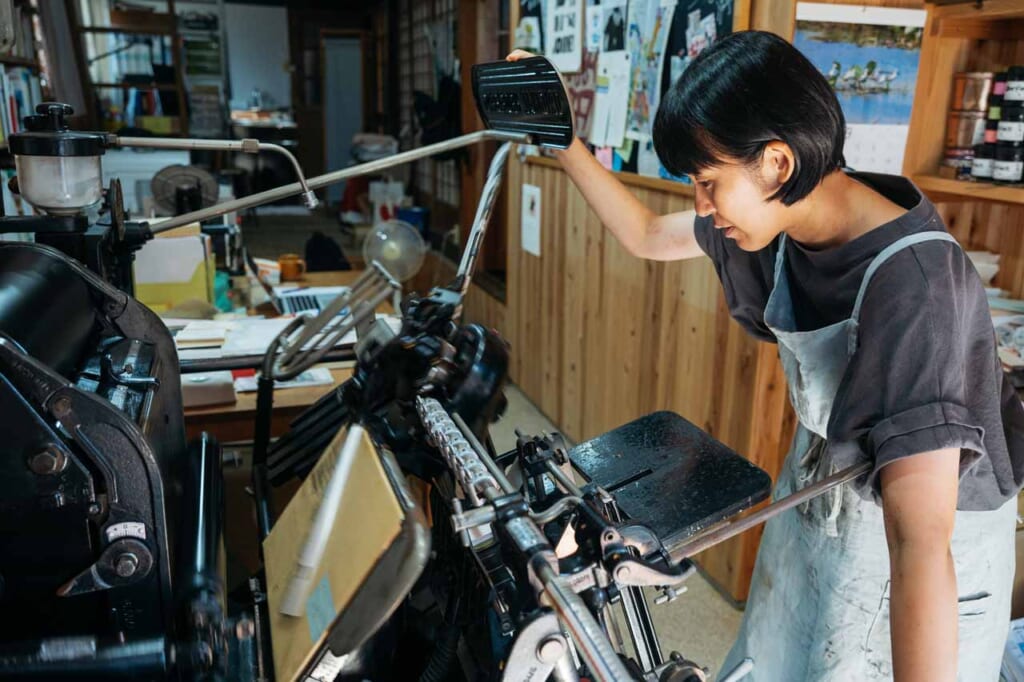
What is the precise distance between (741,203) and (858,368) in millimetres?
247

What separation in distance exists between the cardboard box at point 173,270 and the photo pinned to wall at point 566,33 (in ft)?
5.00

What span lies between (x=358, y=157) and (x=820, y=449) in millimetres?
7240

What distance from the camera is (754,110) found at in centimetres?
90

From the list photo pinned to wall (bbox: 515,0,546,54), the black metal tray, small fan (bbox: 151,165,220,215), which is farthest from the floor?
photo pinned to wall (bbox: 515,0,546,54)

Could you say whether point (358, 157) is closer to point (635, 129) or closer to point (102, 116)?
point (102, 116)

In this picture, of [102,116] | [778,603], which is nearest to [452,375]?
[778,603]

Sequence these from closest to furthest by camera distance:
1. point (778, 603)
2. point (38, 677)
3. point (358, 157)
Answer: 1. point (38, 677)
2. point (778, 603)
3. point (358, 157)

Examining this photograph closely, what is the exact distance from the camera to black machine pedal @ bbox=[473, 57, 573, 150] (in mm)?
1036

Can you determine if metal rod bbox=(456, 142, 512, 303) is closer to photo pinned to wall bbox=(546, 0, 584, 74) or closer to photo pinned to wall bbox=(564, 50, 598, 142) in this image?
photo pinned to wall bbox=(564, 50, 598, 142)

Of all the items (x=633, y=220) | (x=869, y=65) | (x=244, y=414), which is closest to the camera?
(x=633, y=220)

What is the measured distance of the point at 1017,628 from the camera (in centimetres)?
175

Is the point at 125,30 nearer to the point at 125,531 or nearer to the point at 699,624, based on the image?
the point at 699,624

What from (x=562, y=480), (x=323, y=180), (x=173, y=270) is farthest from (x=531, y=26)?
(x=562, y=480)

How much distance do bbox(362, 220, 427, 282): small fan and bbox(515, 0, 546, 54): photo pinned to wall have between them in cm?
180
